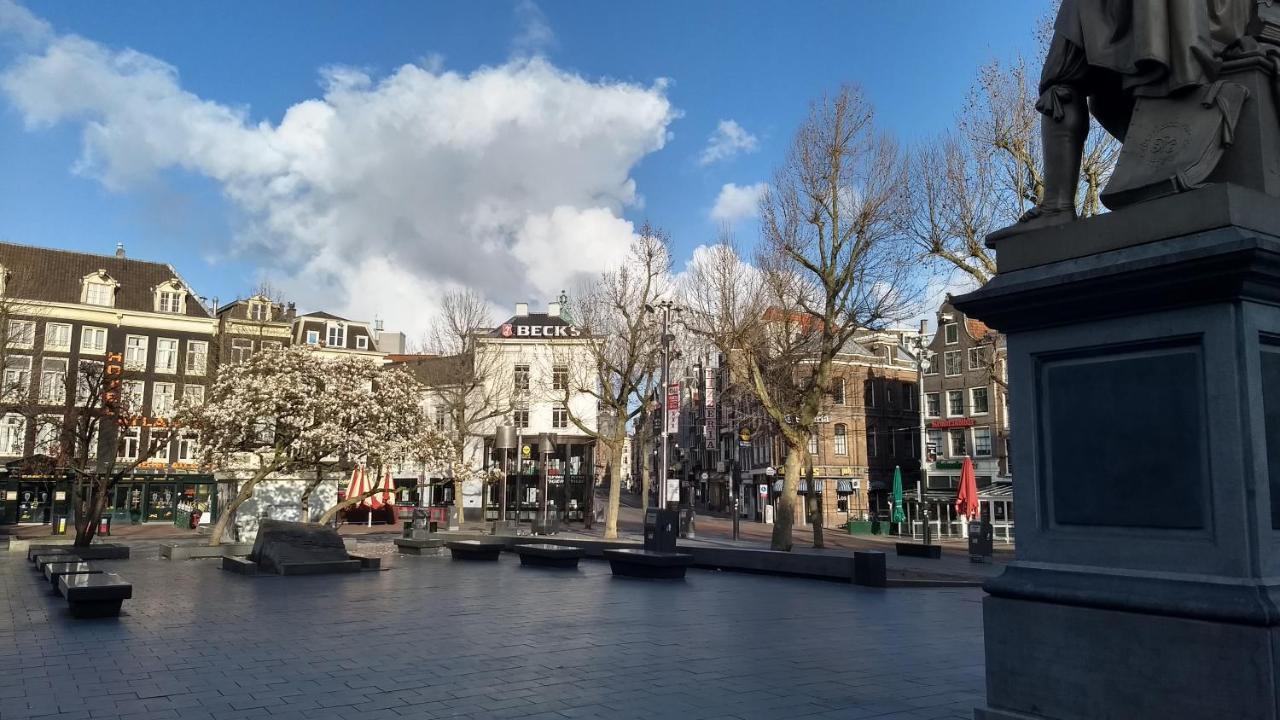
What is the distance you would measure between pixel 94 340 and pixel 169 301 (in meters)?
4.82

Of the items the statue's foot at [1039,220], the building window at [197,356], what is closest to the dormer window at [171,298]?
the building window at [197,356]

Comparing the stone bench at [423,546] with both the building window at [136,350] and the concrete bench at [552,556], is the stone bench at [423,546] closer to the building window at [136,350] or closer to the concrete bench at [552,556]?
the concrete bench at [552,556]

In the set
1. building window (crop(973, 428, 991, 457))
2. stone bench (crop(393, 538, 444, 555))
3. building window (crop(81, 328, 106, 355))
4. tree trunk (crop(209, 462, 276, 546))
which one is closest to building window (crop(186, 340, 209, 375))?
building window (crop(81, 328, 106, 355))

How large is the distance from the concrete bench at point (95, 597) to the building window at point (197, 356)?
42910 millimetres

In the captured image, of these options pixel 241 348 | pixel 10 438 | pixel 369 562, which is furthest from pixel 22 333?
pixel 369 562

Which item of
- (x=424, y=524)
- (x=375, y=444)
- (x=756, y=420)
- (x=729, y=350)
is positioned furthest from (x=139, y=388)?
(x=729, y=350)

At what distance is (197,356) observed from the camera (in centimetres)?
5097

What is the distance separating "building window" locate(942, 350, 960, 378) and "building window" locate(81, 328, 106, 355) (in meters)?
52.1

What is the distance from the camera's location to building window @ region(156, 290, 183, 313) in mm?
51688

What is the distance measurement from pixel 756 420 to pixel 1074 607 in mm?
45765

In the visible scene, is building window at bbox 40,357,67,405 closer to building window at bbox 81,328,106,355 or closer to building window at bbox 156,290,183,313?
building window at bbox 81,328,106,355

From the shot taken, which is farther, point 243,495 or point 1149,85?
point 243,495

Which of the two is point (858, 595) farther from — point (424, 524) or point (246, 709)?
point (424, 524)

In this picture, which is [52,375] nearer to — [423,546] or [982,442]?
[423,546]
